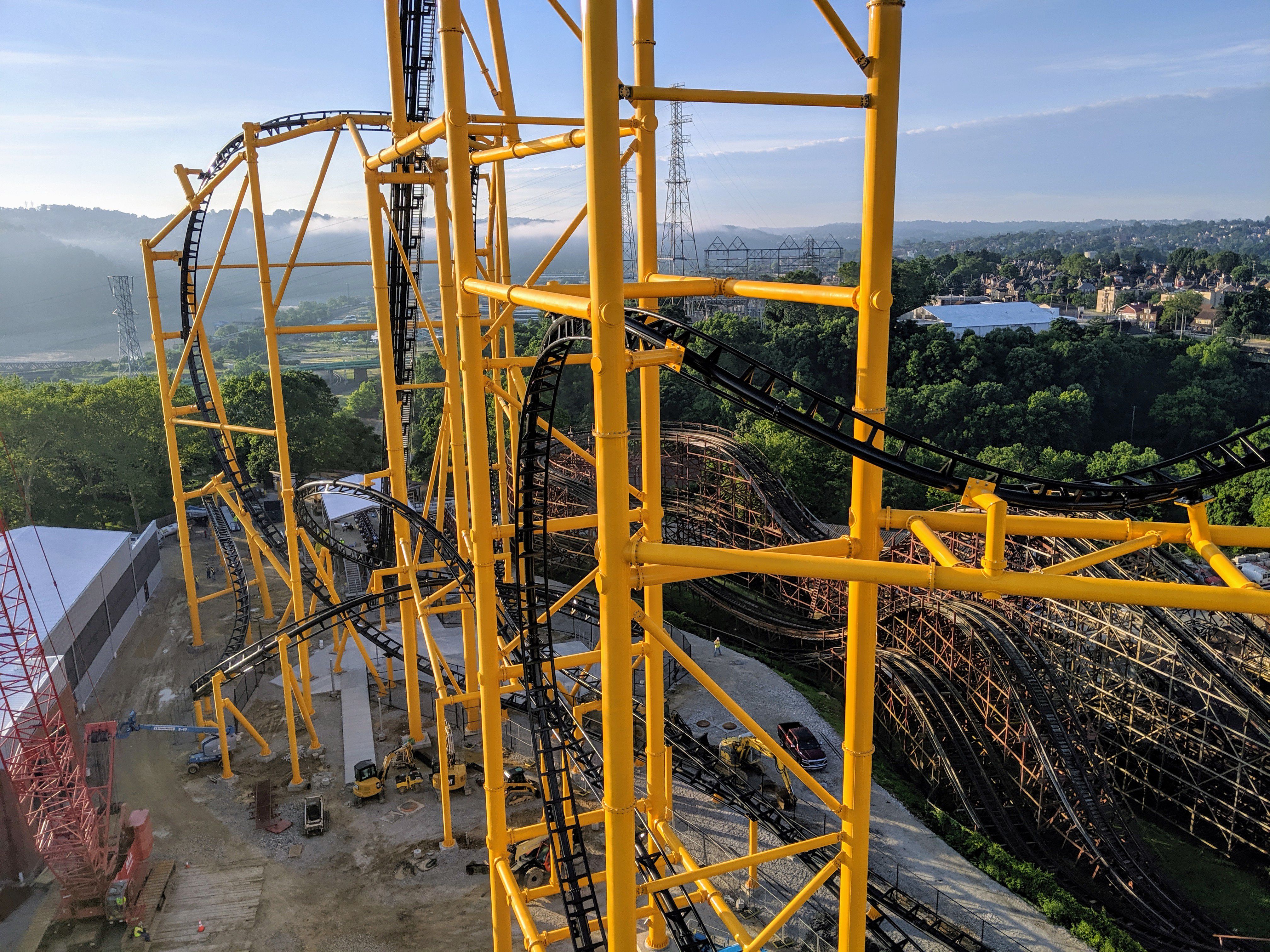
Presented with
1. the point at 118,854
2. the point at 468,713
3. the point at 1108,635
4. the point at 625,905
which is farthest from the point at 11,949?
the point at 1108,635

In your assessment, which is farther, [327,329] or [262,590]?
[262,590]

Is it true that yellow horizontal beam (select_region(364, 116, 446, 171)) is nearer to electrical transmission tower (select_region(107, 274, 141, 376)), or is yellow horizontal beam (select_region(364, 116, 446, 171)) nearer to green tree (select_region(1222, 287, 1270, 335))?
green tree (select_region(1222, 287, 1270, 335))

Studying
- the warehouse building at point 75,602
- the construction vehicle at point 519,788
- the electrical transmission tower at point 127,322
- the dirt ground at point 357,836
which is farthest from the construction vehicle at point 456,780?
the electrical transmission tower at point 127,322

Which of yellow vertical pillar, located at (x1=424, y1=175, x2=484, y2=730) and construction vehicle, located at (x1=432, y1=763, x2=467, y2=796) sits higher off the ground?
yellow vertical pillar, located at (x1=424, y1=175, x2=484, y2=730)

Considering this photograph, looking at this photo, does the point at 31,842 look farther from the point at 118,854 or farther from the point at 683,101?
the point at 683,101

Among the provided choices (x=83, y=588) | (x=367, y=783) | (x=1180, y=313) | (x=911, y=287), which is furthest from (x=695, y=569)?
(x=1180, y=313)

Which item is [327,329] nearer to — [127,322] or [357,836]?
[357,836]

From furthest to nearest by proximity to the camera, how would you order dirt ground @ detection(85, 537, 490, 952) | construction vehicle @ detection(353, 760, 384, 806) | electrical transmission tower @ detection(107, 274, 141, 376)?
electrical transmission tower @ detection(107, 274, 141, 376) < construction vehicle @ detection(353, 760, 384, 806) < dirt ground @ detection(85, 537, 490, 952)

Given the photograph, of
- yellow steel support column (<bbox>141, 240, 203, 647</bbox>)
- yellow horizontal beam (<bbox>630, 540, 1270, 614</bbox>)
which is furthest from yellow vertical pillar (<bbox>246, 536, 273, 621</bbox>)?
yellow horizontal beam (<bbox>630, 540, 1270, 614</bbox>)
